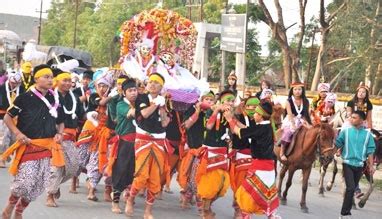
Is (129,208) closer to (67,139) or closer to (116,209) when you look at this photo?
(116,209)

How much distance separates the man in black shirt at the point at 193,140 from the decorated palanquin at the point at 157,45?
49 centimetres

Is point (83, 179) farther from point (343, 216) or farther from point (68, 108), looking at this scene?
point (343, 216)

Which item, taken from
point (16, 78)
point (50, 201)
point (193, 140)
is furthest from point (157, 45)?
point (16, 78)

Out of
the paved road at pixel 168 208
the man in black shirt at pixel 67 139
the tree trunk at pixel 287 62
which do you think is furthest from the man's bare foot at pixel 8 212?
the tree trunk at pixel 287 62

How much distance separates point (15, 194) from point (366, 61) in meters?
17.6

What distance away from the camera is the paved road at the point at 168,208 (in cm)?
872

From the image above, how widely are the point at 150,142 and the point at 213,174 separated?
89 cm

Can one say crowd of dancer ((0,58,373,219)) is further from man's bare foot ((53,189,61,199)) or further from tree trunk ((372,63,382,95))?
tree trunk ((372,63,382,95))

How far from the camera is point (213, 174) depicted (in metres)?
8.31

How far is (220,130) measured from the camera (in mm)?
8477


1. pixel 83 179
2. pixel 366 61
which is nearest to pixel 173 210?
pixel 83 179

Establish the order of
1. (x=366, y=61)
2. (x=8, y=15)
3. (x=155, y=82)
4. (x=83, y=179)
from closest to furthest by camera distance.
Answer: (x=155, y=82), (x=83, y=179), (x=366, y=61), (x=8, y=15)

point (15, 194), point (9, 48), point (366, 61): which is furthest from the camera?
point (9, 48)

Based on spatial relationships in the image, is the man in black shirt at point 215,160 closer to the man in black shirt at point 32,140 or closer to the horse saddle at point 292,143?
the man in black shirt at point 32,140
